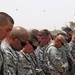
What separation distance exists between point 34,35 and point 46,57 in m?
1.91

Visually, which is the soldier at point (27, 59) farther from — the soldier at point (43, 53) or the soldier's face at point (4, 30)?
the soldier at point (43, 53)

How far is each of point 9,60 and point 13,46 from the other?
0.27 meters

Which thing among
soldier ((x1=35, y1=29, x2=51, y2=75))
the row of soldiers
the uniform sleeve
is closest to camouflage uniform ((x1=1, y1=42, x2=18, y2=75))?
the row of soldiers

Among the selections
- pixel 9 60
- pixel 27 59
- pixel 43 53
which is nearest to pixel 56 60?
pixel 43 53

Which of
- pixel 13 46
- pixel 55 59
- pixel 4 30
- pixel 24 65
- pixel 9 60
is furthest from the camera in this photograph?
pixel 55 59

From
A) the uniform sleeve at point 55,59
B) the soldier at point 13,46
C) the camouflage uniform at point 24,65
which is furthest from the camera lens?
the uniform sleeve at point 55,59

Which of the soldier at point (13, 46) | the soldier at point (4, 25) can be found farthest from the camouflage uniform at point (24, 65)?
the soldier at point (4, 25)

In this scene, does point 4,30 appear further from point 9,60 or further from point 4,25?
point 9,60

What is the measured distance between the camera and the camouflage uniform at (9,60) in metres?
3.55

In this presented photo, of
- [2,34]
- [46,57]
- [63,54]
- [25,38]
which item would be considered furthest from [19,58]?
[63,54]

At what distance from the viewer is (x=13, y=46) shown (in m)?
3.89

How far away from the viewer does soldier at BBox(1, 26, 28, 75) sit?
3.70 meters

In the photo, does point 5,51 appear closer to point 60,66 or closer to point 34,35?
point 34,35

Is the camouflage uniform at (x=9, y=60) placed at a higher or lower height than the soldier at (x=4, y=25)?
lower
